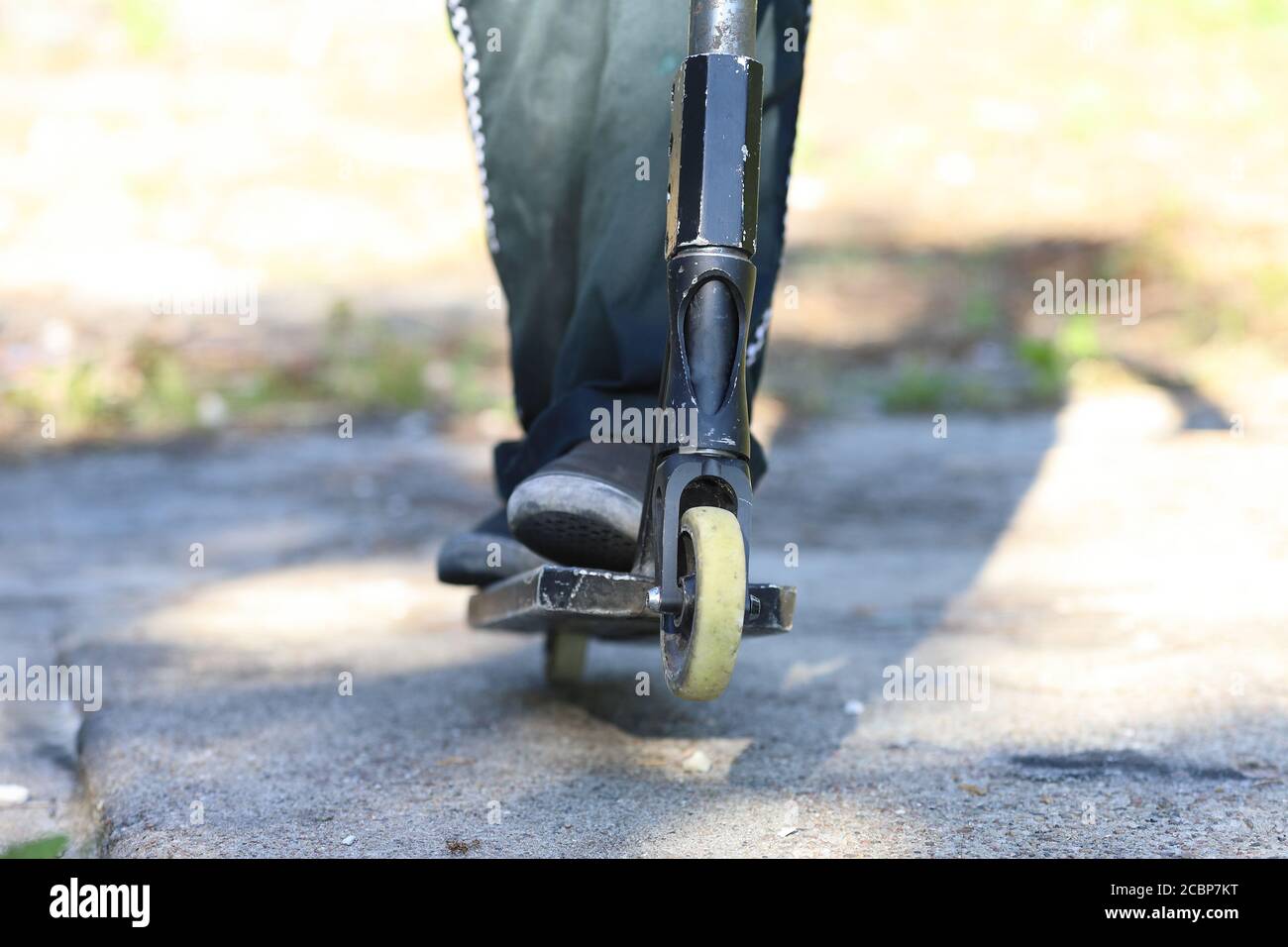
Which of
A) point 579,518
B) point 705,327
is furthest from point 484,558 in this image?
point 705,327

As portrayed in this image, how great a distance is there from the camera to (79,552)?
3.23 metres

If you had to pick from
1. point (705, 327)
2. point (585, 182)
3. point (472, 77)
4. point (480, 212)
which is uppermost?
point (480, 212)

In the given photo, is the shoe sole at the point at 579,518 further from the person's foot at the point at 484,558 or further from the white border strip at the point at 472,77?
the white border strip at the point at 472,77

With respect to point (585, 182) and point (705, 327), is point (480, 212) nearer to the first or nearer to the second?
point (585, 182)

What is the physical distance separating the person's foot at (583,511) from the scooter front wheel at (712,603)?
0.58ft

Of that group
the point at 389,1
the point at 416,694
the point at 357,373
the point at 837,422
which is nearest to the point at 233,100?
the point at 389,1

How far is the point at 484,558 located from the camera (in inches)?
65.7

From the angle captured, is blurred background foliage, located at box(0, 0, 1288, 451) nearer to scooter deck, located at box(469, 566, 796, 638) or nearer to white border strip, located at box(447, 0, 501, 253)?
white border strip, located at box(447, 0, 501, 253)

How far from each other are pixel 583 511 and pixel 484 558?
0.30 metres

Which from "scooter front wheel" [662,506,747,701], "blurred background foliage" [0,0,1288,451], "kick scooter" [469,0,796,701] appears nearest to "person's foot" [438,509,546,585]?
"kick scooter" [469,0,796,701]

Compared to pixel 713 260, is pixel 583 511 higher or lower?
lower

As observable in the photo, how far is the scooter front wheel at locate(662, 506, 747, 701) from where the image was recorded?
3.89ft

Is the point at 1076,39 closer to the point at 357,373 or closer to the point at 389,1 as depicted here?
the point at 389,1
